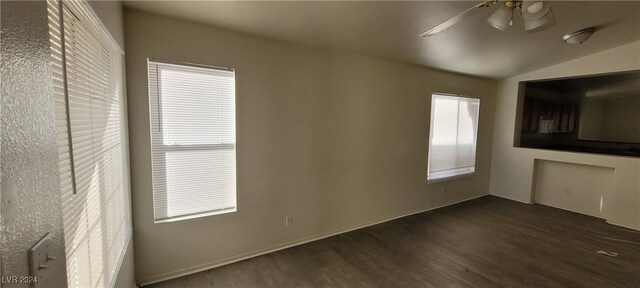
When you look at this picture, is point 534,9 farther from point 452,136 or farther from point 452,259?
Result: point 452,136

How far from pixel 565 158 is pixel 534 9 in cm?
402

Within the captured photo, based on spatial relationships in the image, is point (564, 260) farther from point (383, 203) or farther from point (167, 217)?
point (167, 217)

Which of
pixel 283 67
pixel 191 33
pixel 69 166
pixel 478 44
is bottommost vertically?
pixel 69 166

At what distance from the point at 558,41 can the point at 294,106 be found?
3404 millimetres

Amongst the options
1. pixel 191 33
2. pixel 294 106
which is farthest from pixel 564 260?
pixel 191 33

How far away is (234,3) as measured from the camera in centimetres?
200

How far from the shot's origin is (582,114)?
18.2 feet

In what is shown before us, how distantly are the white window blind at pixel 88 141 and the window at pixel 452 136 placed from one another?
412 cm

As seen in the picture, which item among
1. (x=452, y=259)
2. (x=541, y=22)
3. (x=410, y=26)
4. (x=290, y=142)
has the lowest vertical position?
(x=452, y=259)

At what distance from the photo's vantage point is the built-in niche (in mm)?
4695

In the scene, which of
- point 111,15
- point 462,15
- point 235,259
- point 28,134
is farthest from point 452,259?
point 111,15

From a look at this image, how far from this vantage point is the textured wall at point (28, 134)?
1.83ft

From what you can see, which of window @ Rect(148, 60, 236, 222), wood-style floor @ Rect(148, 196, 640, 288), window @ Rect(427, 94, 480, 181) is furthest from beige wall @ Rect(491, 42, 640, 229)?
window @ Rect(148, 60, 236, 222)

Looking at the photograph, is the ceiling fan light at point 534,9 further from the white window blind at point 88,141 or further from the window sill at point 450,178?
the window sill at point 450,178
